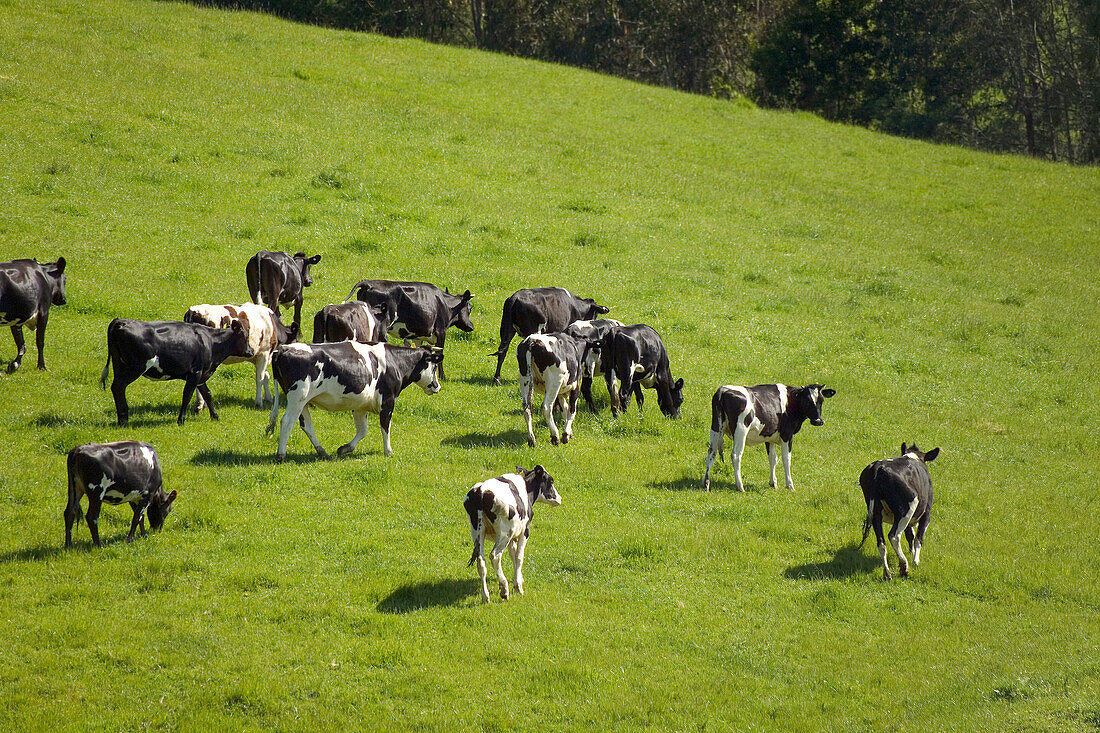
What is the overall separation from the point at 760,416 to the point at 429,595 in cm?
644

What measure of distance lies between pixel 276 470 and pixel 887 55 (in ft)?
166

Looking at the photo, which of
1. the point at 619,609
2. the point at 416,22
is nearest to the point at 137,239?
the point at 619,609

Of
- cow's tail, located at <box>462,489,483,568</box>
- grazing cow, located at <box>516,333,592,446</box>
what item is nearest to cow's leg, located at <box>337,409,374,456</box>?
grazing cow, located at <box>516,333,592,446</box>

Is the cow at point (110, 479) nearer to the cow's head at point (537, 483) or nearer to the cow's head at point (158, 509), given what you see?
the cow's head at point (158, 509)

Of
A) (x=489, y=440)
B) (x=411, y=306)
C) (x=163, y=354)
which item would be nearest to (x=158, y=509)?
(x=163, y=354)

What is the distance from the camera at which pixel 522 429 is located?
17.7 meters

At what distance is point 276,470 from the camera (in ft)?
48.7

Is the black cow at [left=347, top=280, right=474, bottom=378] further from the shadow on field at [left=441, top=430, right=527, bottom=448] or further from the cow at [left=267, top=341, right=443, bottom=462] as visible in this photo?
the cow at [left=267, top=341, right=443, bottom=462]

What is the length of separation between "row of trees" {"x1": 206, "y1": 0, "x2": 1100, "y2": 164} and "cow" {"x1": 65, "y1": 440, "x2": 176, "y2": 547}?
1743 inches

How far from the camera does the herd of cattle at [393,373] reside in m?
12.1

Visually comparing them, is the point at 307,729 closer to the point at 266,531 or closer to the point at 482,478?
the point at 266,531

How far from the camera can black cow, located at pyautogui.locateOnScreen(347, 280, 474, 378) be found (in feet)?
66.3

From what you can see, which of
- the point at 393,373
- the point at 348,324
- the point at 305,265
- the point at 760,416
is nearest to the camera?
the point at 760,416

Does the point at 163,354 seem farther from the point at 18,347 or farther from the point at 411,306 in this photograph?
the point at 411,306
